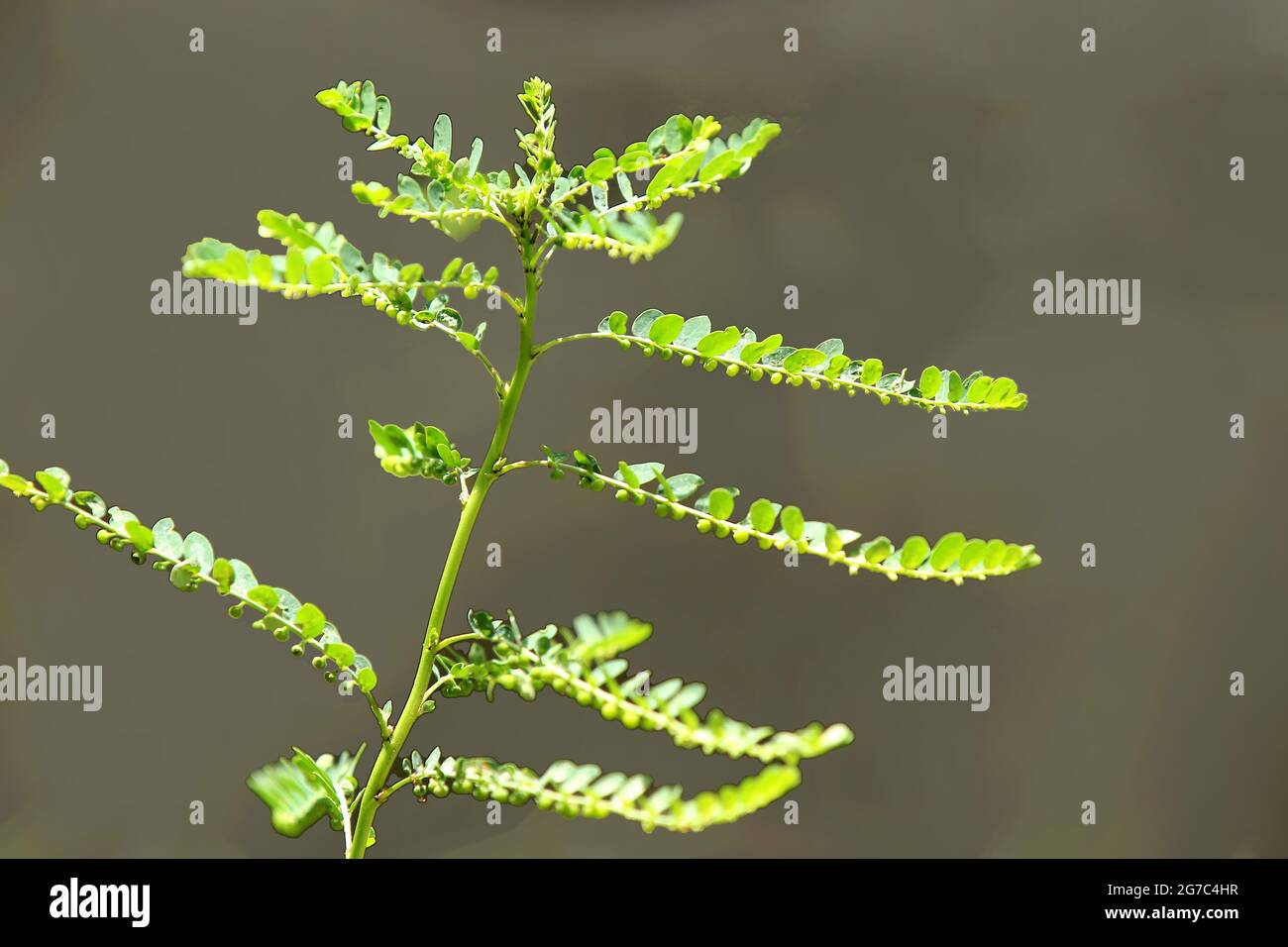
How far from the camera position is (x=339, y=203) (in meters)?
1.89

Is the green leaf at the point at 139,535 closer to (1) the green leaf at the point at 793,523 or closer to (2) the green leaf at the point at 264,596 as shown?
(2) the green leaf at the point at 264,596

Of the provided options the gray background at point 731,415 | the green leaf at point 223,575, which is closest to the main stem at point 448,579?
the green leaf at point 223,575

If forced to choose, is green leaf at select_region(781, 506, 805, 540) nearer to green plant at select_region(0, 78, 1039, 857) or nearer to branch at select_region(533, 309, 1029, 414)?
green plant at select_region(0, 78, 1039, 857)

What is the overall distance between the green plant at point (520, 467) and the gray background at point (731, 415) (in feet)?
4.28

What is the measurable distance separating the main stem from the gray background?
1307mm

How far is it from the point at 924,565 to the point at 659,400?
4.71 feet

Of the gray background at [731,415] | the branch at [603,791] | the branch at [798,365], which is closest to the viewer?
the branch at [603,791]

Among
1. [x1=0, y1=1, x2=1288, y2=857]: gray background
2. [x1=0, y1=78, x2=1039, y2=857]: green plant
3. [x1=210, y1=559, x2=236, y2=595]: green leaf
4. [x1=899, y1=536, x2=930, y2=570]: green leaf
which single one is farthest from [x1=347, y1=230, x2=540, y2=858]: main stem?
[x1=0, y1=1, x2=1288, y2=857]: gray background

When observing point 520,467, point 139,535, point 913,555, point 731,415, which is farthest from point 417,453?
point 731,415

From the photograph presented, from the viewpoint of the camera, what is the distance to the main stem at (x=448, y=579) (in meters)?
0.61

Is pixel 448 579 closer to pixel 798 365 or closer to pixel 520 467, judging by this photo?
pixel 520 467

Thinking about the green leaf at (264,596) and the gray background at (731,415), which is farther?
the gray background at (731,415)
